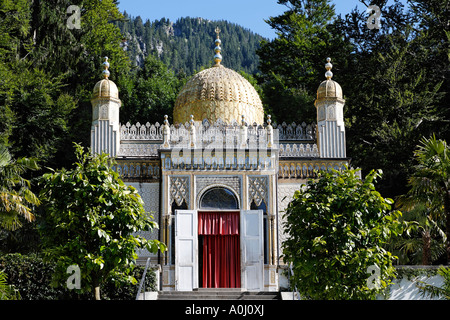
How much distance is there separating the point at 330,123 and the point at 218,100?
14.2 feet

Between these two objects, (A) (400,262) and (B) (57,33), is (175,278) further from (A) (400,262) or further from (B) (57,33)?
(B) (57,33)

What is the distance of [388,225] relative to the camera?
15938 mm

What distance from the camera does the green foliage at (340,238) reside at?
1528 centimetres

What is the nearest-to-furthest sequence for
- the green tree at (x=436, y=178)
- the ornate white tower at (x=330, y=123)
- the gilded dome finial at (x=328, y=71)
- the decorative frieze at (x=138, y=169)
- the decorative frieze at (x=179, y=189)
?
the green tree at (x=436, y=178), the decorative frieze at (x=179, y=189), the decorative frieze at (x=138, y=169), the ornate white tower at (x=330, y=123), the gilded dome finial at (x=328, y=71)

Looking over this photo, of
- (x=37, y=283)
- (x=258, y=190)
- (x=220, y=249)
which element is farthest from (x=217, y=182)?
(x=37, y=283)

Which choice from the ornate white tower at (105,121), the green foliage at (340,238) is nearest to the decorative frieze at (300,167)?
the ornate white tower at (105,121)

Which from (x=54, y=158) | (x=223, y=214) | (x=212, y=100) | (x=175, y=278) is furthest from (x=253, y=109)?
(x=54, y=158)

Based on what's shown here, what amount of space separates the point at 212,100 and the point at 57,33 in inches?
517

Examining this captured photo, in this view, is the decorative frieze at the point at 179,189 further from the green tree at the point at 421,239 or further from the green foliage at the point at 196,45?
the green foliage at the point at 196,45

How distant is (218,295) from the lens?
19.6 meters

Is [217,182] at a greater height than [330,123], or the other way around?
[330,123]

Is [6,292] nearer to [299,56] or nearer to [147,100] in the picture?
[147,100]

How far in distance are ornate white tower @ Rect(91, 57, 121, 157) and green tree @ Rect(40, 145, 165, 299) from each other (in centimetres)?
825

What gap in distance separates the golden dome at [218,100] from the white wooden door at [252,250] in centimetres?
491
